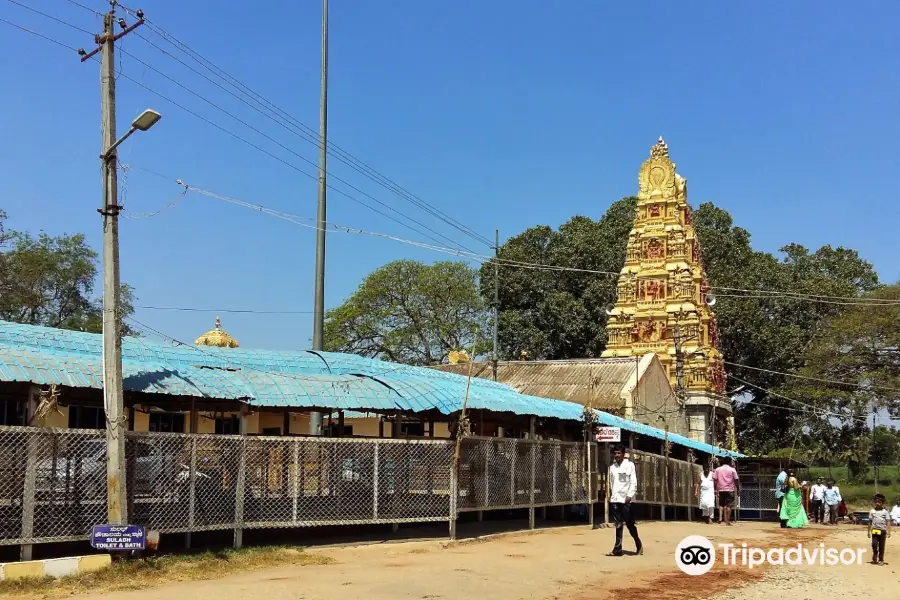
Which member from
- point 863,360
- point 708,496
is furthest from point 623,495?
point 863,360

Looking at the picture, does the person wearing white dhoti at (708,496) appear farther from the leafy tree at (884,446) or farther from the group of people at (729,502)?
the leafy tree at (884,446)

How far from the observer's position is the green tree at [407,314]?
5016cm

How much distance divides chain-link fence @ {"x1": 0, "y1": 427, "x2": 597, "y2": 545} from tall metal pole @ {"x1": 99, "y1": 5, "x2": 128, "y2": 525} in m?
0.41

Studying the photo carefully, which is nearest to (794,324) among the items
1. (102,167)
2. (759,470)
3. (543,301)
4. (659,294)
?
(659,294)

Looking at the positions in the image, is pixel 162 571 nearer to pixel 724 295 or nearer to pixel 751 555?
pixel 751 555

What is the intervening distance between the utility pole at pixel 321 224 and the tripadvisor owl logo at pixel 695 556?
26.4ft

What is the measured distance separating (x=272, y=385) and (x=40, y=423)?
137 inches

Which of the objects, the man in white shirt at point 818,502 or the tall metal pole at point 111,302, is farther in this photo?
the man in white shirt at point 818,502

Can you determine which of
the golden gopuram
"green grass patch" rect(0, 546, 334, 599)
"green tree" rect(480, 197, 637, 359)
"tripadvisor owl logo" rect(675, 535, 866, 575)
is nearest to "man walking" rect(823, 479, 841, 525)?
"tripadvisor owl logo" rect(675, 535, 866, 575)

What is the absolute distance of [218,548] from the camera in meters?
11.6

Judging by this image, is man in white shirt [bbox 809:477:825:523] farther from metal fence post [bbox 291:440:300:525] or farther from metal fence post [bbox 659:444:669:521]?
metal fence post [bbox 291:440:300:525]

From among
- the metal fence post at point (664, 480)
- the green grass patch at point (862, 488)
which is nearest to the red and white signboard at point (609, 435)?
the metal fence post at point (664, 480)

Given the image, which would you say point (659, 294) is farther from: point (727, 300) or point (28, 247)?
point (28, 247)

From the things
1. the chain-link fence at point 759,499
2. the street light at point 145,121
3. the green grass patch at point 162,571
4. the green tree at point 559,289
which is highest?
the green tree at point 559,289
